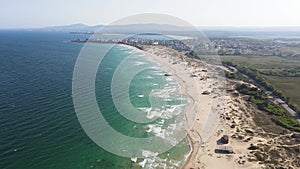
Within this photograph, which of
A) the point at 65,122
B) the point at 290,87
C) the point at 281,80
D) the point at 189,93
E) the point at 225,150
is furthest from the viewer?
the point at 281,80

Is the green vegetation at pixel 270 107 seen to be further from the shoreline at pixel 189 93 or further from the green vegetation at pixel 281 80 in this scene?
the shoreline at pixel 189 93

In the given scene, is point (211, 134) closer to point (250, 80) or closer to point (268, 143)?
point (268, 143)

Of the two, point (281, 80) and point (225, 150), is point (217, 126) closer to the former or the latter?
point (225, 150)

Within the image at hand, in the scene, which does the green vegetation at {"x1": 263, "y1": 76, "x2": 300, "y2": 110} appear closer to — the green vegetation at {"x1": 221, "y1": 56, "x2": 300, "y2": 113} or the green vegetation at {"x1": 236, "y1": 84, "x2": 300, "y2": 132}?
the green vegetation at {"x1": 221, "y1": 56, "x2": 300, "y2": 113}

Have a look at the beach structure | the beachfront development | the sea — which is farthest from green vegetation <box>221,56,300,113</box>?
the beach structure

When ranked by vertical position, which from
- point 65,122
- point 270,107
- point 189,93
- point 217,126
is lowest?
point 217,126

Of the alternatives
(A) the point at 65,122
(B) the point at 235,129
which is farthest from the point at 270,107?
(A) the point at 65,122

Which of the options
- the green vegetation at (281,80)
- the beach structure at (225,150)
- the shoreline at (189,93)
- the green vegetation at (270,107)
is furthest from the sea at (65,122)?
the green vegetation at (281,80)
